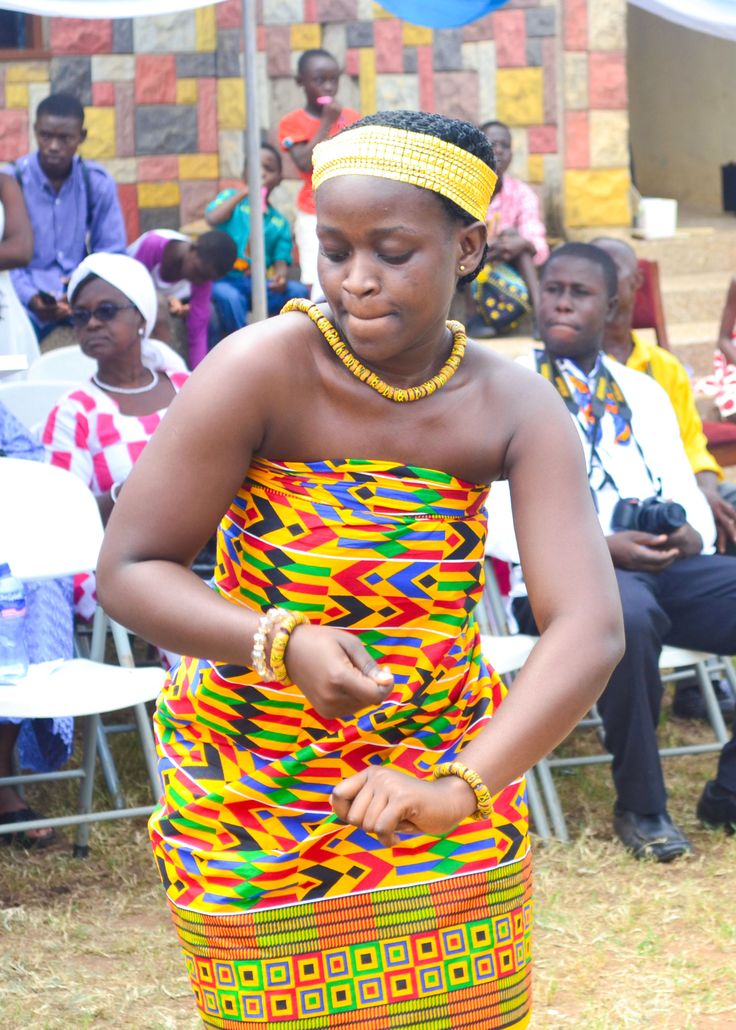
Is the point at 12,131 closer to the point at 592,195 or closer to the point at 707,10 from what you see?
the point at 592,195

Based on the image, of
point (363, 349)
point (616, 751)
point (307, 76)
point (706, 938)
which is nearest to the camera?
point (363, 349)

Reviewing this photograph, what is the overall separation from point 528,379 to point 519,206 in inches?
308

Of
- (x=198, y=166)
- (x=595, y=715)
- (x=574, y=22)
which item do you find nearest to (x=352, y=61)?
(x=198, y=166)

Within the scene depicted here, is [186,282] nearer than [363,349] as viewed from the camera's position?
No

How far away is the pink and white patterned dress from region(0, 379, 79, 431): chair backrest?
0.45 metres

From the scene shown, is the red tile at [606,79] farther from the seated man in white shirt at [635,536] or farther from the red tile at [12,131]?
the seated man in white shirt at [635,536]

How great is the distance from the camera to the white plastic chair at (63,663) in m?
4.00

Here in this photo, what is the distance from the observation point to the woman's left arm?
1.57 meters

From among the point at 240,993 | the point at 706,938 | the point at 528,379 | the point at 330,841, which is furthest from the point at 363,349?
the point at 706,938

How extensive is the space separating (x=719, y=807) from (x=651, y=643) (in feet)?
1.90

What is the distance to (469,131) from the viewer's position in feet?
5.84

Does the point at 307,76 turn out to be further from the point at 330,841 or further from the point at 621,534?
the point at 330,841

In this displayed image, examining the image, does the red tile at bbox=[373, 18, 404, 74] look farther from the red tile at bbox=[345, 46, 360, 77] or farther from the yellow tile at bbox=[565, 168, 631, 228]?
the yellow tile at bbox=[565, 168, 631, 228]

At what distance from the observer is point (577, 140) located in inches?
406
